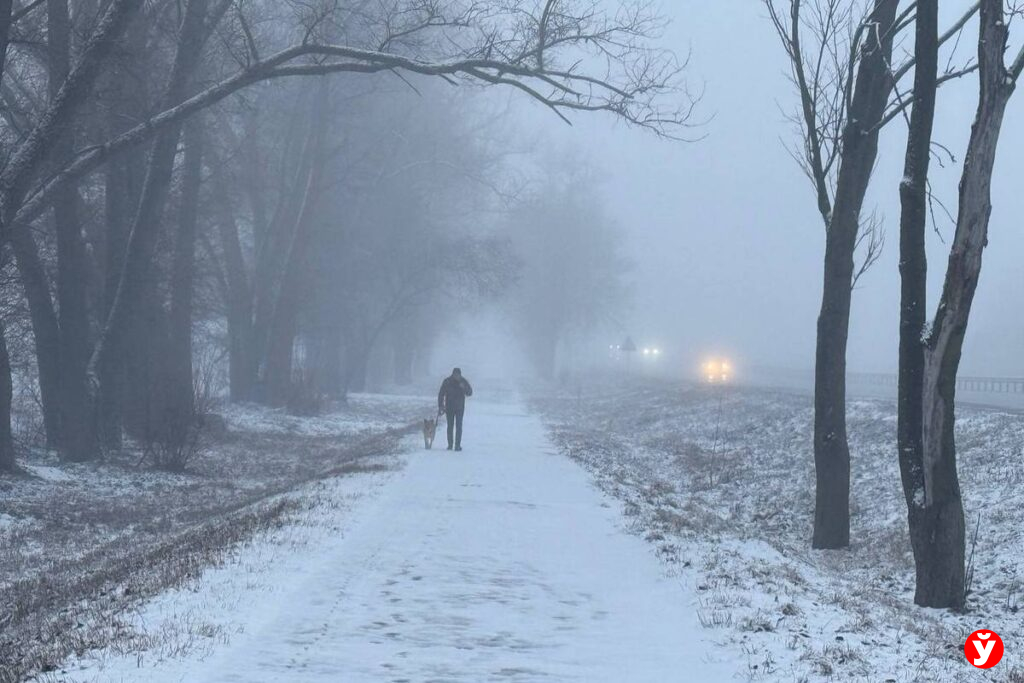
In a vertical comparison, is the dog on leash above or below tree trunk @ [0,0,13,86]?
below

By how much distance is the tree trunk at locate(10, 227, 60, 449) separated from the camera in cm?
2223

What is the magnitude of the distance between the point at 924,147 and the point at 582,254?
7531 centimetres

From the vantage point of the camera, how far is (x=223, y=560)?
11258mm

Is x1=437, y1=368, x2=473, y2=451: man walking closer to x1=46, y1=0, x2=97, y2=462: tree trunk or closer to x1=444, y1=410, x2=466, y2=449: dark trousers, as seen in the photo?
x1=444, y1=410, x2=466, y2=449: dark trousers

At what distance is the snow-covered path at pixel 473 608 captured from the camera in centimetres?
786

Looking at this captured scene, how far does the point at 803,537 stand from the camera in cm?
1889

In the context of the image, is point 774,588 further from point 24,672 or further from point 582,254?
point 582,254

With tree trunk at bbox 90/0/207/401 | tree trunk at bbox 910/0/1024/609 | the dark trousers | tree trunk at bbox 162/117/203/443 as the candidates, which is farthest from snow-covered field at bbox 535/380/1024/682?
tree trunk at bbox 162/117/203/443

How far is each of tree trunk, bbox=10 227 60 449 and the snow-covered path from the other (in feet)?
30.9

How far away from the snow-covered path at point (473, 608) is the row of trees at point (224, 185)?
7.30 m

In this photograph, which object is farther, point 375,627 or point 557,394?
point 557,394

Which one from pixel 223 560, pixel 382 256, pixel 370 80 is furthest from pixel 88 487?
pixel 382 256

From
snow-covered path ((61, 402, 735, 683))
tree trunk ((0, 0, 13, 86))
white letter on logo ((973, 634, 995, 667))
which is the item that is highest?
tree trunk ((0, 0, 13, 86))

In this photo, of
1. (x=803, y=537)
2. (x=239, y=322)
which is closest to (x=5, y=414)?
(x=803, y=537)
